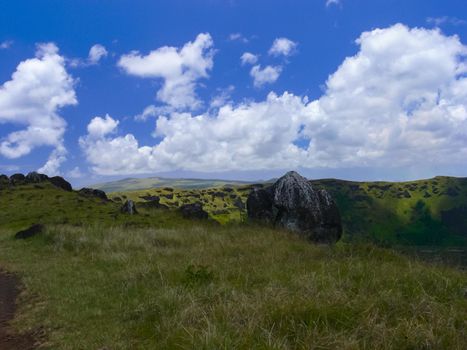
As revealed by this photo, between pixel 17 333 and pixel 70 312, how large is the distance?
4.25 ft

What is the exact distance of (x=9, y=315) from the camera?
10.9 metres

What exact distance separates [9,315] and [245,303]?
701 centimetres

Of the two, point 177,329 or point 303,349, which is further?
point 177,329

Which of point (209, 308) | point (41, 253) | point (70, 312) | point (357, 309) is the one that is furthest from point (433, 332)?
point (41, 253)

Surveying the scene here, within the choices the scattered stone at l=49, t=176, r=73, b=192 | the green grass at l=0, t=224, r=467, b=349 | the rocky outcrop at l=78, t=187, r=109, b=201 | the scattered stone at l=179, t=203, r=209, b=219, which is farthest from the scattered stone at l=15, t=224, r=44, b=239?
the scattered stone at l=49, t=176, r=73, b=192

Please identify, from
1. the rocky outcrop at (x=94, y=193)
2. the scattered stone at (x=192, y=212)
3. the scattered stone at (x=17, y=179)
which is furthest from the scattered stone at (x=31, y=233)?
the scattered stone at (x=17, y=179)

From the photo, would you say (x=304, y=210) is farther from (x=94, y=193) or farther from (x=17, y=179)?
(x=17, y=179)

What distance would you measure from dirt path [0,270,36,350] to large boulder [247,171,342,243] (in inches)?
774

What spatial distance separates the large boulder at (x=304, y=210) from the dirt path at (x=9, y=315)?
64.5 ft

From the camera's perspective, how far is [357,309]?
7.80 metres

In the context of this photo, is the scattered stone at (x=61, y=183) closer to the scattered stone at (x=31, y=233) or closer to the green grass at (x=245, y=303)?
the scattered stone at (x=31, y=233)

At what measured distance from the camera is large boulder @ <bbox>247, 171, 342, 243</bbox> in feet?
101

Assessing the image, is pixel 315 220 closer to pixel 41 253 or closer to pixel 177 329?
pixel 41 253

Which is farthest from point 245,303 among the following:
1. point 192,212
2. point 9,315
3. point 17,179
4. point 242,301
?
point 17,179
